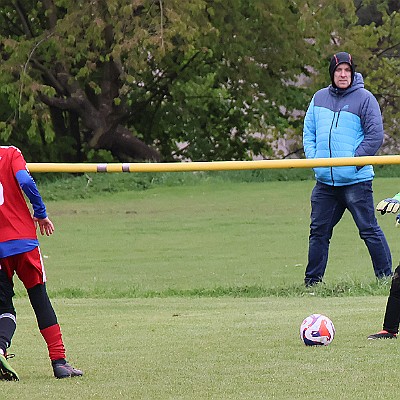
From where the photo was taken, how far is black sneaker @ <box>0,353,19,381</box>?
6.48 meters

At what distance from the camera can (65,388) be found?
626 cm

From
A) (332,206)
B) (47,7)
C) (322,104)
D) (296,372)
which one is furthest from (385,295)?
(47,7)

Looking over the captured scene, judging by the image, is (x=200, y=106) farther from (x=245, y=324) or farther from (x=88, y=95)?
(x=245, y=324)

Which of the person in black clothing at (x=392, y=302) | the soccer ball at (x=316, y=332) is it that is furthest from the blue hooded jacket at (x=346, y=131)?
the soccer ball at (x=316, y=332)

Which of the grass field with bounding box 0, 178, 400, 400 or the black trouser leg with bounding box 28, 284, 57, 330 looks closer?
the grass field with bounding box 0, 178, 400, 400

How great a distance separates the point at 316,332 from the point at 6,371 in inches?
83.9

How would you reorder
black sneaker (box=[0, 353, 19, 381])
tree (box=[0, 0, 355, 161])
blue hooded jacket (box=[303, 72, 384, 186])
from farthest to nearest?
1. tree (box=[0, 0, 355, 161])
2. blue hooded jacket (box=[303, 72, 384, 186])
3. black sneaker (box=[0, 353, 19, 381])

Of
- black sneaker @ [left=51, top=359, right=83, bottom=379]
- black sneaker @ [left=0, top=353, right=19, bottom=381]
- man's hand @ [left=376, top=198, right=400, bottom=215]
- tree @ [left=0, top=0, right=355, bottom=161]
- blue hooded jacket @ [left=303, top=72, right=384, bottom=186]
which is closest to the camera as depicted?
black sneaker @ [left=0, top=353, right=19, bottom=381]

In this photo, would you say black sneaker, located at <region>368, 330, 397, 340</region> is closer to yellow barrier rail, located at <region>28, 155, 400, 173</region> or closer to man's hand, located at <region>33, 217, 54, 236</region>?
yellow barrier rail, located at <region>28, 155, 400, 173</region>

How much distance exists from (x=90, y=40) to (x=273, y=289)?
16923 millimetres

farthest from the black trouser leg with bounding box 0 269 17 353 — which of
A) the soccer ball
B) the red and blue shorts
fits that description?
the soccer ball

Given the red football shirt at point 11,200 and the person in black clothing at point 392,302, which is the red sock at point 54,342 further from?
the person in black clothing at point 392,302

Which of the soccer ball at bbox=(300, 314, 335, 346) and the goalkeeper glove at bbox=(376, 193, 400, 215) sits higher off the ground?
the goalkeeper glove at bbox=(376, 193, 400, 215)

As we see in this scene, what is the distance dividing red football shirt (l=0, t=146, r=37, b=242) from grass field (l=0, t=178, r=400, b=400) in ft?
2.76
